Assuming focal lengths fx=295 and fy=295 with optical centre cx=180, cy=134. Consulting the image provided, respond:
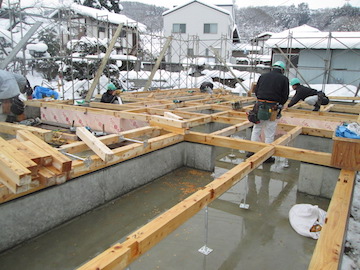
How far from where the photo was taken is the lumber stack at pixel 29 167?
2.48 metres

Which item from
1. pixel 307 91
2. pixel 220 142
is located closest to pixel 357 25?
pixel 307 91

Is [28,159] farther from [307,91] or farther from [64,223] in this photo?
[307,91]

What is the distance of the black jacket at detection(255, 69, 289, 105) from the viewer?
5012 mm

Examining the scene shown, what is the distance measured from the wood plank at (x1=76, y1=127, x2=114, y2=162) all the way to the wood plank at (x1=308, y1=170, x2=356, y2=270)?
2371mm

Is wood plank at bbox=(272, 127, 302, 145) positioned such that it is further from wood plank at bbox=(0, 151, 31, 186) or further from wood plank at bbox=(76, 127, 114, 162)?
wood plank at bbox=(0, 151, 31, 186)

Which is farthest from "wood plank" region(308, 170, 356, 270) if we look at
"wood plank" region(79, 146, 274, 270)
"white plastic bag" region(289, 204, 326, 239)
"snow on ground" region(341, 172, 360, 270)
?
"wood plank" region(79, 146, 274, 270)

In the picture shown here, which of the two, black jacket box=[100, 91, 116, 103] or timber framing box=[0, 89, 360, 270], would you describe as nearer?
timber framing box=[0, 89, 360, 270]

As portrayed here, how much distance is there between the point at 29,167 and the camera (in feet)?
8.75

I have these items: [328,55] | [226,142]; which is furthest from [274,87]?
[328,55]

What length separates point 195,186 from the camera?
4344 millimetres

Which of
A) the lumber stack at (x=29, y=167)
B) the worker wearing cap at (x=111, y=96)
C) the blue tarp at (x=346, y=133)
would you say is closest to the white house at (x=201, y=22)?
the worker wearing cap at (x=111, y=96)

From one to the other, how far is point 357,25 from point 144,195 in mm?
51924

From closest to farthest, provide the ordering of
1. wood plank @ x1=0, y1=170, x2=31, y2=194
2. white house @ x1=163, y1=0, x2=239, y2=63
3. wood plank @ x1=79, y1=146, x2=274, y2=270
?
1. wood plank @ x1=79, y1=146, x2=274, y2=270
2. wood plank @ x1=0, y1=170, x2=31, y2=194
3. white house @ x1=163, y1=0, x2=239, y2=63

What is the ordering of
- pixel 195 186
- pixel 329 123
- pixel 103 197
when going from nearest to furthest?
pixel 103 197 < pixel 195 186 < pixel 329 123
